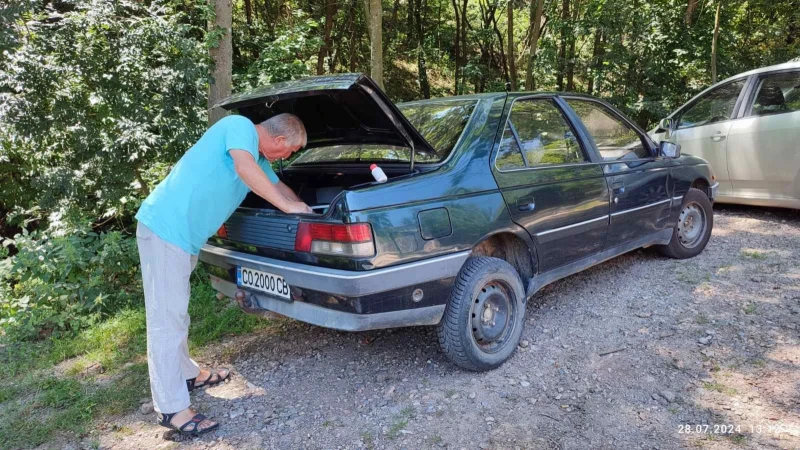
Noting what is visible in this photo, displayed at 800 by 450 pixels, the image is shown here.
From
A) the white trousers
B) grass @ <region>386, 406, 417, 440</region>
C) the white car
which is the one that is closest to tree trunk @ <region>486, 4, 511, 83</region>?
the white car

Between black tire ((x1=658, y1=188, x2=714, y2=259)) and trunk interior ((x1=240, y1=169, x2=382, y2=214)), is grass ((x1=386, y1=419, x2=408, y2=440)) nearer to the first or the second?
trunk interior ((x1=240, y1=169, x2=382, y2=214))

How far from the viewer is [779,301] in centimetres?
362

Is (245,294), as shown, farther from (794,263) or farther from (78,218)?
(794,263)

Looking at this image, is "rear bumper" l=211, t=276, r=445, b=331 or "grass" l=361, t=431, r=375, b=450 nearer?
"grass" l=361, t=431, r=375, b=450

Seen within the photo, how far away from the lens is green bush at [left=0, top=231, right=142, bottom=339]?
12.9 feet

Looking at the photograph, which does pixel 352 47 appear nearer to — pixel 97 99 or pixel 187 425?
pixel 97 99

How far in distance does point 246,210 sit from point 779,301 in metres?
3.79

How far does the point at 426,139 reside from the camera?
3096 mm

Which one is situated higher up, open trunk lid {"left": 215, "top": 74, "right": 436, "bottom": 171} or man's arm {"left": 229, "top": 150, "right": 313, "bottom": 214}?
open trunk lid {"left": 215, "top": 74, "right": 436, "bottom": 171}

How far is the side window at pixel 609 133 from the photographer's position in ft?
12.3

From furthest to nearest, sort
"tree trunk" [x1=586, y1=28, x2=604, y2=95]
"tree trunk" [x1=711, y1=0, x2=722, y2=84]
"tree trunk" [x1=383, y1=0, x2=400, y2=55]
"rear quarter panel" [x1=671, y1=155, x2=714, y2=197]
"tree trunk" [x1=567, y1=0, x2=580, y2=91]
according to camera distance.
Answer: "tree trunk" [x1=383, y1=0, x2=400, y2=55] < "tree trunk" [x1=567, y1=0, x2=580, y2=91] < "tree trunk" [x1=586, y1=28, x2=604, y2=95] < "tree trunk" [x1=711, y1=0, x2=722, y2=84] < "rear quarter panel" [x1=671, y1=155, x2=714, y2=197]

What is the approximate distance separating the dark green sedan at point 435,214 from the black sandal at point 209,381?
511mm

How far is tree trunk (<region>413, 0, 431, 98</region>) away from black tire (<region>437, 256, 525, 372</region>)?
1348cm

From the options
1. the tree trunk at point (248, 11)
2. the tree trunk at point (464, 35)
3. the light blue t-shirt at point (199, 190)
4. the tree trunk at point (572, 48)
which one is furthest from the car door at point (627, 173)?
the tree trunk at point (464, 35)
